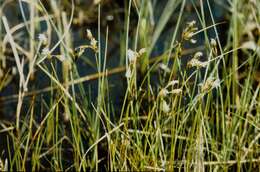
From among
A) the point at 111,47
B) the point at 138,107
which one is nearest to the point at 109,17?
the point at 111,47

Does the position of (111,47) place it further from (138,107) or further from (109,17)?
(138,107)

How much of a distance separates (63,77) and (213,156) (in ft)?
2.27

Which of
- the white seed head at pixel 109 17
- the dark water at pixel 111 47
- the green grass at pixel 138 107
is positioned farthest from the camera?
the white seed head at pixel 109 17

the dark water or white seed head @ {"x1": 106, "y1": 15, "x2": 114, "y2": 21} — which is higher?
white seed head @ {"x1": 106, "y1": 15, "x2": 114, "y2": 21}

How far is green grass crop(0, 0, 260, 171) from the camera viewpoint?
1.48m

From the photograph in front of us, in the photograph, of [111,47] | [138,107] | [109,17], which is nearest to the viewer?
[138,107]

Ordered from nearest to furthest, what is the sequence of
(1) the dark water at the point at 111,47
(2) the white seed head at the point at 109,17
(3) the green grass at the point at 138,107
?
(3) the green grass at the point at 138,107 → (1) the dark water at the point at 111,47 → (2) the white seed head at the point at 109,17

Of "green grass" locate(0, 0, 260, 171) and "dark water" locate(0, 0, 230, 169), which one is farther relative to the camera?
"dark water" locate(0, 0, 230, 169)

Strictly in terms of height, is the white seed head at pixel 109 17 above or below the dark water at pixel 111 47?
above

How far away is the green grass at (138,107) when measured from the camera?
4.84 feet

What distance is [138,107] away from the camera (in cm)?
154

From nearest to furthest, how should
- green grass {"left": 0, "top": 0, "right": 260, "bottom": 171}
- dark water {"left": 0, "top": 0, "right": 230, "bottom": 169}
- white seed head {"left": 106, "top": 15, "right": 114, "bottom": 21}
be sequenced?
green grass {"left": 0, "top": 0, "right": 260, "bottom": 171} → dark water {"left": 0, "top": 0, "right": 230, "bottom": 169} → white seed head {"left": 106, "top": 15, "right": 114, "bottom": 21}

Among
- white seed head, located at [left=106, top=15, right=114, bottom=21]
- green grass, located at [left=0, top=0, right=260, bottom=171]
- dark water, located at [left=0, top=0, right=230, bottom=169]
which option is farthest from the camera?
white seed head, located at [left=106, top=15, right=114, bottom=21]

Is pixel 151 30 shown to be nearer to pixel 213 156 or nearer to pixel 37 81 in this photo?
pixel 37 81
